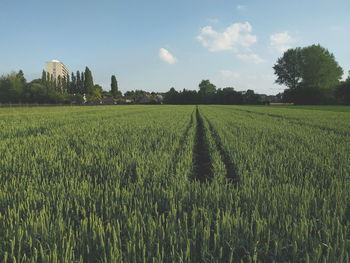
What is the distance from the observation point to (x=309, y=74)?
71188 mm

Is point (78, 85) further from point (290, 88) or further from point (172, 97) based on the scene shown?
point (290, 88)

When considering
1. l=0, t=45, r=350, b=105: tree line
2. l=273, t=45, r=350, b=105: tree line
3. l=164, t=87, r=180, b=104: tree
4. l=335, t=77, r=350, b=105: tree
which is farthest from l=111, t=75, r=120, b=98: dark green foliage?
l=335, t=77, r=350, b=105: tree

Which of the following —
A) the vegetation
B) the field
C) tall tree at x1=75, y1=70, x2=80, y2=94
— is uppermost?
tall tree at x1=75, y1=70, x2=80, y2=94

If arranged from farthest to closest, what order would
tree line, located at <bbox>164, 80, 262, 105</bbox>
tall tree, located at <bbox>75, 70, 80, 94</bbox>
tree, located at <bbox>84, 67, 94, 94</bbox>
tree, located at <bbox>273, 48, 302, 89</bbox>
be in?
tall tree, located at <bbox>75, 70, 80, 94</bbox>, tree, located at <bbox>84, 67, 94, 94</bbox>, tree line, located at <bbox>164, 80, 262, 105</bbox>, tree, located at <bbox>273, 48, 302, 89</bbox>

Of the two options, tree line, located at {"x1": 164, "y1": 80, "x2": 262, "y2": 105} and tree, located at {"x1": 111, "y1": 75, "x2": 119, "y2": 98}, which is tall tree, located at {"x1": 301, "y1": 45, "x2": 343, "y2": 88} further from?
tree, located at {"x1": 111, "y1": 75, "x2": 119, "y2": 98}

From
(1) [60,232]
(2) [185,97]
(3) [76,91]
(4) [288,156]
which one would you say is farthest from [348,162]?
(3) [76,91]

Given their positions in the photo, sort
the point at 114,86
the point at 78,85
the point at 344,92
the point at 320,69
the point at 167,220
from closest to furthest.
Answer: the point at 167,220 < the point at 344,92 < the point at 320,69 < the point at 78,85 < the point at 114,86

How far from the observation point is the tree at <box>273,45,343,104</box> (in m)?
62.8

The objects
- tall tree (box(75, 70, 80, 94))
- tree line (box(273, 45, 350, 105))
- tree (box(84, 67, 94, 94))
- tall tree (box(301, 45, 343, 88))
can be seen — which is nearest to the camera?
tree line (box(273, 45, 350, 105))

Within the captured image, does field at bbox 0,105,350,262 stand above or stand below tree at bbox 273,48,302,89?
below

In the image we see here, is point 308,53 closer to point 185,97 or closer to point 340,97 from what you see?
point 340,97

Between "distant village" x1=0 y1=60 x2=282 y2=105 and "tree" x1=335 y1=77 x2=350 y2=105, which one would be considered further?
"distant village" x1=0 y1=60 x2=282 y2=105

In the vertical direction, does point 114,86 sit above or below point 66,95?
above

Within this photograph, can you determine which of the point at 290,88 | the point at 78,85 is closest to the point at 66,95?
A: the point at 78,85
